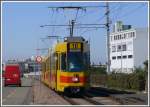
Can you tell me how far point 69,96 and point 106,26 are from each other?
21.9m

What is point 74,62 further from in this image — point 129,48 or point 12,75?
point 129,48

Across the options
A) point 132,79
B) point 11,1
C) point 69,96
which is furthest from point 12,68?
point 11,1

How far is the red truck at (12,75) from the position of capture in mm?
60656

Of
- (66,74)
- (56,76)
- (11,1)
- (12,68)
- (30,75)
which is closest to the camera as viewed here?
(11,1)

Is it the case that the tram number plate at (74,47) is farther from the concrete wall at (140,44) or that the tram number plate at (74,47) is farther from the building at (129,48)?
the concrete wall at (140,44)

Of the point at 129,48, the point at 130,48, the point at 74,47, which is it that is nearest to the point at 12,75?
the point at 74,47

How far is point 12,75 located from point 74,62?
101ft

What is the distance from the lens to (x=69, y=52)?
1223 inches

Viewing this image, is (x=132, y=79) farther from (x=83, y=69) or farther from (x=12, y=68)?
(x=12, y=68)

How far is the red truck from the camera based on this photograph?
2388 inches

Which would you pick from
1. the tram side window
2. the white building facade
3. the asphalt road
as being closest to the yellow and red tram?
the tram side window

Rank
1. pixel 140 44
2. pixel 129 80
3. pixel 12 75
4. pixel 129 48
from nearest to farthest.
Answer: pixel 129 80 → pixel 12 75 → pixel 129 48 → pixel 140 44

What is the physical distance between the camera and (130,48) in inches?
6880

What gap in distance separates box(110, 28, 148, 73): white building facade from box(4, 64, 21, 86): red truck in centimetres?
10768
